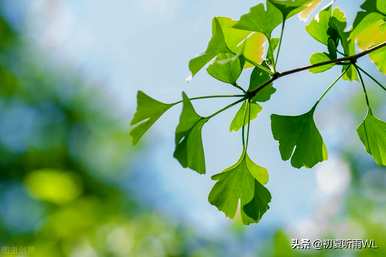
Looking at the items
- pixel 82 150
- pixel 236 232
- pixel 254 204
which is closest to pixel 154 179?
pixel 82 150

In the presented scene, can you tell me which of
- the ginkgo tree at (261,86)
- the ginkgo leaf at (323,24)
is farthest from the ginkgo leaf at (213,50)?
the ginkgo leaf at (323,24)

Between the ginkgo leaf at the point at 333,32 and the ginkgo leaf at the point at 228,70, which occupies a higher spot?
the ginkgo leaf at the point at 333,32

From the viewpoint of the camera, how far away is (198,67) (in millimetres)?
552

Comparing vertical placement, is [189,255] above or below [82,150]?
below

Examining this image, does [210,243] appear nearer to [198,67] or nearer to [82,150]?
[198,67]

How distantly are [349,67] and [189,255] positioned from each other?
1406 millimetres

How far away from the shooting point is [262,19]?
58 centimetres

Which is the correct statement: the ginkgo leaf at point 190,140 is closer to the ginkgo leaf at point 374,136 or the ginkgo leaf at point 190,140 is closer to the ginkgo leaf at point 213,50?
the ginkgo leaf at point 213,50

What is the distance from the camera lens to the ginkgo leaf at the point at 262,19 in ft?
1.84

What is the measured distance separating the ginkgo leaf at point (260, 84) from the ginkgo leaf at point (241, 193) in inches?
3.7

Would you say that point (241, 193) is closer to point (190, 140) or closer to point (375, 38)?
point (190, 140)

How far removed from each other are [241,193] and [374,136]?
0.50ft

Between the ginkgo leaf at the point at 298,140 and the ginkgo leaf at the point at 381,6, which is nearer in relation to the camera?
the ginkgo leaf at the point at 381,6

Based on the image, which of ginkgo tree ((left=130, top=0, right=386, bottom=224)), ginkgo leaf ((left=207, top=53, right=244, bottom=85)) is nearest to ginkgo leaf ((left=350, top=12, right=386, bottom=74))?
ginkgo tree ((left=130, top=0, right=386, bottom=224))
